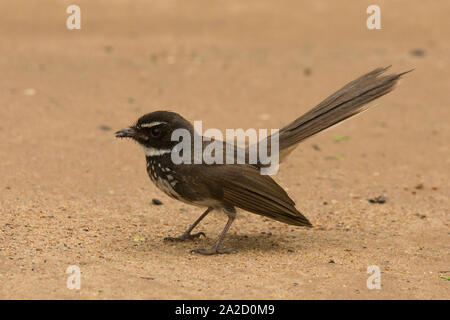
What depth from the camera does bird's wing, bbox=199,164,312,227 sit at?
6.29 metres

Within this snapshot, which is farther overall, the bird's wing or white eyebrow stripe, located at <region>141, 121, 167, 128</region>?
white eyebrow stripe, located at <region>141, 121, 167, 128</region>

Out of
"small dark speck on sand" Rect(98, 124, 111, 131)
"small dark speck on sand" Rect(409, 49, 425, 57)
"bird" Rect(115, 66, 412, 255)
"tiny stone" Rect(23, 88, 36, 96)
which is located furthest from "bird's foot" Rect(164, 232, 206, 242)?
"small dark speck on sand" Rect(409, 49, 425, 57)

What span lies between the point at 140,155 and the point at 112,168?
772 mm

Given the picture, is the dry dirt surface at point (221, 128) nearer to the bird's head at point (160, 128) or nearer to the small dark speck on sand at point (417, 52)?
the small dark speck on sand at point (417, 52)

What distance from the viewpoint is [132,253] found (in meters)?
6.32

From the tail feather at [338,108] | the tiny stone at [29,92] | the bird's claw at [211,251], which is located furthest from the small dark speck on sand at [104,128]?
the bird's claw at [211,251]

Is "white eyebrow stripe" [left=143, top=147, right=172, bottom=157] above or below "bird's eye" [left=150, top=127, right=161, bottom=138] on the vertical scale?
below

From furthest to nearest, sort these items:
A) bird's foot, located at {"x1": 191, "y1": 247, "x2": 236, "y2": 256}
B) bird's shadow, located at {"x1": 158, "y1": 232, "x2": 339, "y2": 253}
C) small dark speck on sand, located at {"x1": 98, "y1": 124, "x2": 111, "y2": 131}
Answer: small dark speck on sand, located at {"x1": 98, "y1": 124, "x2": 111, "y2": 131}, bird's shadow, located at {"x1": 158, "y1": 232, "x2": 339, "y2": 253}, bird's foot, located at {"x1": 191, "y1": 247, "x2": 236, "y2": 256}

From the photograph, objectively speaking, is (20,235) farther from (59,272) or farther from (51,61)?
(51,61)

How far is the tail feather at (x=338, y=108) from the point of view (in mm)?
6762

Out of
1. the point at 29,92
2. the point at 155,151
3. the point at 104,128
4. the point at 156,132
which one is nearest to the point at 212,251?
the point at 155,151

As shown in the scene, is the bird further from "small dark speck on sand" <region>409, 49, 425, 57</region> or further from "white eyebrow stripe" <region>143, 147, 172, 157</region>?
"small dark speck on sand" <region>409, 49, 425, 57</region>

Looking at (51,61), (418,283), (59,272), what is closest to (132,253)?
(59,272)

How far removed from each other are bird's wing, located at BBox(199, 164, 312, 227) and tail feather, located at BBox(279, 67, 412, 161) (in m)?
0.63
